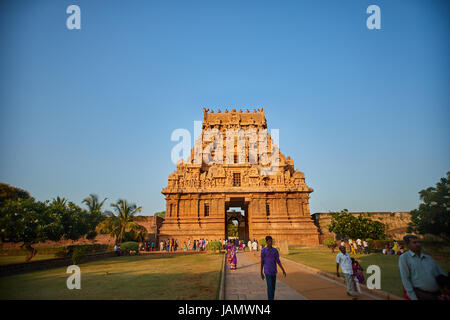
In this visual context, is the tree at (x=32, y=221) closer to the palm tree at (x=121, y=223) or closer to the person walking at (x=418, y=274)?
the palm tree at (x=121, y=223)

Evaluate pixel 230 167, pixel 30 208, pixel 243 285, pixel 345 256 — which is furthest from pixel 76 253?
pixel 230 167

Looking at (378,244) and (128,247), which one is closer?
(378,244)

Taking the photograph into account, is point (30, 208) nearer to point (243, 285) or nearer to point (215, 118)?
point (243, 285)

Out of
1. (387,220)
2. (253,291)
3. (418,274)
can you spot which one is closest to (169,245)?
(253,291)

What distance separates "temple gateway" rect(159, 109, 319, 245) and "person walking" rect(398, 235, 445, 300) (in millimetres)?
28636

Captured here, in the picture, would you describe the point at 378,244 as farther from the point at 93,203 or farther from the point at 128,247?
the point at 93,203

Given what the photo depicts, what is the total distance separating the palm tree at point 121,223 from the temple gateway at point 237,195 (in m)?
4.14

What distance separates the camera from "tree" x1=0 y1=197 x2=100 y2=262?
14915 mm

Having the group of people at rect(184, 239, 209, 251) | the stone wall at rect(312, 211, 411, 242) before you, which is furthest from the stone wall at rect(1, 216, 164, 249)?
the stone wall at rect(312, 211, 411, 242)

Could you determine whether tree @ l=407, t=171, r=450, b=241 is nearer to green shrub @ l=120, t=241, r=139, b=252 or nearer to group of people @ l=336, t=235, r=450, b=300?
group of people @ l=336, t=235, r=450, b=300

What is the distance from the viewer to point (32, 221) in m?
16.7

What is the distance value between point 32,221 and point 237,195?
2314cm

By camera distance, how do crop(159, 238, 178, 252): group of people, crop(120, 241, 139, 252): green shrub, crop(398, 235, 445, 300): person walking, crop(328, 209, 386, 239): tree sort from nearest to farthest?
crop(398, 235, 445, 300): person walking
crop(328, 209, 386, 239): tree
crop(120, 241, 139, 252): green shrub
crop(159, 238, 178, 252): group of people

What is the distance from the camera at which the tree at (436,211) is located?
60.5 ft
